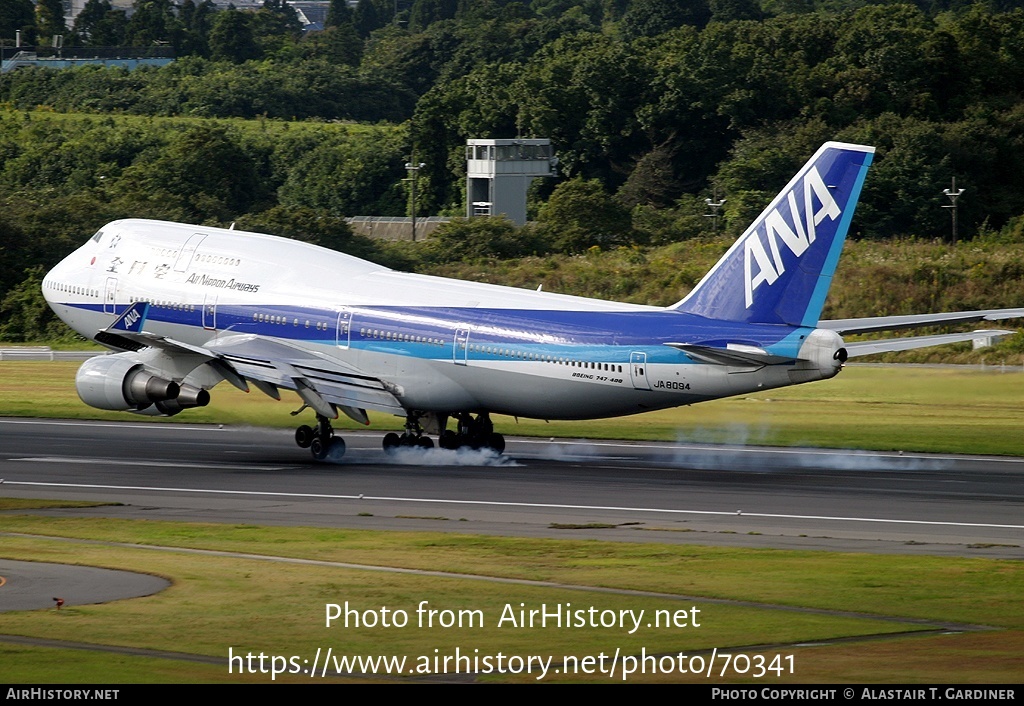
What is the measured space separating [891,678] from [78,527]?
65.2ft

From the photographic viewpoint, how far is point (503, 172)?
126m

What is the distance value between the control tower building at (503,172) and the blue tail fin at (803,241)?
85826mm

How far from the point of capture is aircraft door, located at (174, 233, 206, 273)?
1938 inches

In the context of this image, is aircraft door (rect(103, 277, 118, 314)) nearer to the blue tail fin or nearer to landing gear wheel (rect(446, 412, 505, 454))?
landing gear wheel (rect(446, 412, 505, 454))

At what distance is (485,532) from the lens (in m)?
33.3

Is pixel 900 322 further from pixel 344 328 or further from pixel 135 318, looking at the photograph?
pixel 135 318

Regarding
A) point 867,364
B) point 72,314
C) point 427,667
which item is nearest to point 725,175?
point 867,364

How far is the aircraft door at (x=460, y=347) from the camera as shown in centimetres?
4391

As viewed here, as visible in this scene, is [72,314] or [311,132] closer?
[72,314]

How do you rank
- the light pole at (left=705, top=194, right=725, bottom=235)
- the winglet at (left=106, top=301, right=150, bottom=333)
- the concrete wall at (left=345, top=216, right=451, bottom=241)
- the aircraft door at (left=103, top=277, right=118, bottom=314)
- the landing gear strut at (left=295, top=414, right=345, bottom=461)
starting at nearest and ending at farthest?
the landing gear strut at (left=295, top=414, right=345, bottom=461)
the winglet at (left=106, top=301, right=150, bottom=333)
the aircraft door at (left=103, top=277, right=118, bottom=314)
the light pole at (left=705, top=194, right=725, bottom=235)
the concrete wall at (left=345, top=216, right=451, bottom=241)

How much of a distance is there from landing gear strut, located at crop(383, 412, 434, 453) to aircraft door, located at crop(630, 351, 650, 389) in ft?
27.0

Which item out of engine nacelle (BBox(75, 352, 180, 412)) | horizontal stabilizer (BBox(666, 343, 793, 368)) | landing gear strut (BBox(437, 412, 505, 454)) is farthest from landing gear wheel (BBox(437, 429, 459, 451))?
horizontal stabilizer (BBox(666, 343, 793, 368))

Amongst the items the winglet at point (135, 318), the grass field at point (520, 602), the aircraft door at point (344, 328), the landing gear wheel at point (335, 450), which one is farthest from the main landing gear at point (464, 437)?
the grass field at point (520, 602)
